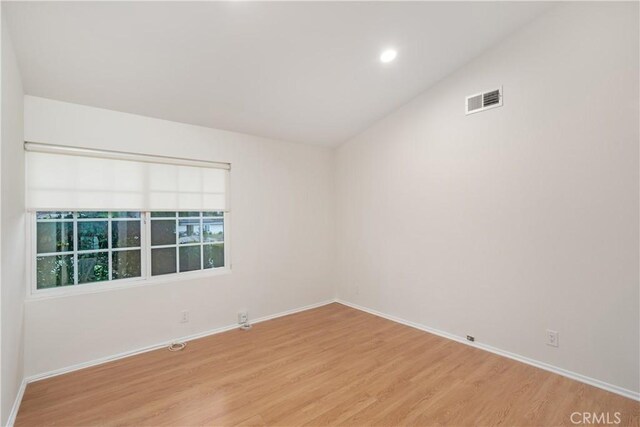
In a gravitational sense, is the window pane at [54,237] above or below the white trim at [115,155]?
below

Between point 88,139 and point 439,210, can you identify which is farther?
point 439,210

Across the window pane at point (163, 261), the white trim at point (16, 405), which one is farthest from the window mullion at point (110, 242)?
the white trim at point (16, 405)

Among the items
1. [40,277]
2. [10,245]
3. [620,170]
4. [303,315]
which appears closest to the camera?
[10,245]

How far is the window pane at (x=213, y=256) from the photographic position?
12.1 ft

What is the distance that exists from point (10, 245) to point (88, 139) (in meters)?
1.21

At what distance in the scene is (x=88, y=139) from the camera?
9.21 feet

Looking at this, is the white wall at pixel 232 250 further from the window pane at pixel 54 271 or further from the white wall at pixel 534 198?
the white wall at pixel 534 198

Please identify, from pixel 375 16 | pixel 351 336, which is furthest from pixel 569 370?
pixel 375 16

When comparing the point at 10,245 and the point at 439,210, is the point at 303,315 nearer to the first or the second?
the point at 439,210

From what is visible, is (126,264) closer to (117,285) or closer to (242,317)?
(117,285)

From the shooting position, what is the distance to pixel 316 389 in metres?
2.41

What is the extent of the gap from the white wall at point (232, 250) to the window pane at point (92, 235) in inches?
18.2

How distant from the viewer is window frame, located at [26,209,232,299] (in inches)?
102

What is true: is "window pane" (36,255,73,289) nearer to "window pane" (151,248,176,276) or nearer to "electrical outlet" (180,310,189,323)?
"window pane" (151,248,176,276)
